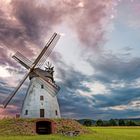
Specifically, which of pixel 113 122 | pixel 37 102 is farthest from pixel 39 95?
pixel 113 122

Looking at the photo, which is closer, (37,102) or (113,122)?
(37,102)

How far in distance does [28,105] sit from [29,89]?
2820 millimetres

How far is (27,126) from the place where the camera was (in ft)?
136

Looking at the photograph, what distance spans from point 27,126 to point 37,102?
5.50m

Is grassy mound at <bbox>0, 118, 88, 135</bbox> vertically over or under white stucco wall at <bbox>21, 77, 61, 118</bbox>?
under

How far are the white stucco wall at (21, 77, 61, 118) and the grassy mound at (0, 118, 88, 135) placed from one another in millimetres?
2815

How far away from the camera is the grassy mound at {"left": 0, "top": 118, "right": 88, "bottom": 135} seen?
40.0m

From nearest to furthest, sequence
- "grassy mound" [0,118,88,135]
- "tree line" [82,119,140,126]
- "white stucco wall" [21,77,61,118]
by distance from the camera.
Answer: "grassy mound" [0,118,88,135], "white stucco wall" [21,77,61,118], "tree line" [82,119,140,126]

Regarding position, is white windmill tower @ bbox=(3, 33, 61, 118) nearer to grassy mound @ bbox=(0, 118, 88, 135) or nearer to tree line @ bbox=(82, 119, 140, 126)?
grassy mound @ bbox=(0, 118, 88, 135)

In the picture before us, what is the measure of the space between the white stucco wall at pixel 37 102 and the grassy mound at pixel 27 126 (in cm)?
282

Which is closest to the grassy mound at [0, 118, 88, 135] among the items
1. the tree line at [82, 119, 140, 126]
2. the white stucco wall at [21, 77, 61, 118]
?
the white stucco wall at [21, 77, 61, 118]

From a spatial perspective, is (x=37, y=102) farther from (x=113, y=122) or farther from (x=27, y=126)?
(x=113, y=122)

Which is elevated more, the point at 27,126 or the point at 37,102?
the point at 37,102

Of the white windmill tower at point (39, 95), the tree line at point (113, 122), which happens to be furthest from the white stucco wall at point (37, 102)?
the tree line at point (113, 122)
